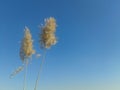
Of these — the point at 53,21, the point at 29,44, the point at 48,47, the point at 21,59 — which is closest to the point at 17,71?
the point at 21,59

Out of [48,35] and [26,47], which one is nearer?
[48,35]

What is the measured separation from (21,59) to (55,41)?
3073mm

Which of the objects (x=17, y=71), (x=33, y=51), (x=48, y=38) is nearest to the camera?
(x=48, y=38)

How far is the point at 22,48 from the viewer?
696 inches

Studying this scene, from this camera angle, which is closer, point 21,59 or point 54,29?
point 54,29

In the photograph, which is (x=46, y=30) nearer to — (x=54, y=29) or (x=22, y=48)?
(x=54, y=29)

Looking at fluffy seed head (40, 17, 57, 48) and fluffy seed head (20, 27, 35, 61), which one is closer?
fluffy seed head (40, 17, 57, 48)

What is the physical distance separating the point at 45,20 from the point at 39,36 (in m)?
1.20

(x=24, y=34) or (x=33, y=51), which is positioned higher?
(x=24, y=34)

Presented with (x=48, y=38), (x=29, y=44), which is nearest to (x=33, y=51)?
(x=29, y=44)

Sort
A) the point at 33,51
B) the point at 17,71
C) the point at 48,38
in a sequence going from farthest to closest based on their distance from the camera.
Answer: the point at 17,71, the point at 33,51, the point at 48,38

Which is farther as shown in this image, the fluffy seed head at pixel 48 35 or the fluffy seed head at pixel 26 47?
the fluffy seed head at pixel 26 47

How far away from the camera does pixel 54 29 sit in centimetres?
1648

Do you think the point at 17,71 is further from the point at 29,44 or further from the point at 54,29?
the point at 54,29
